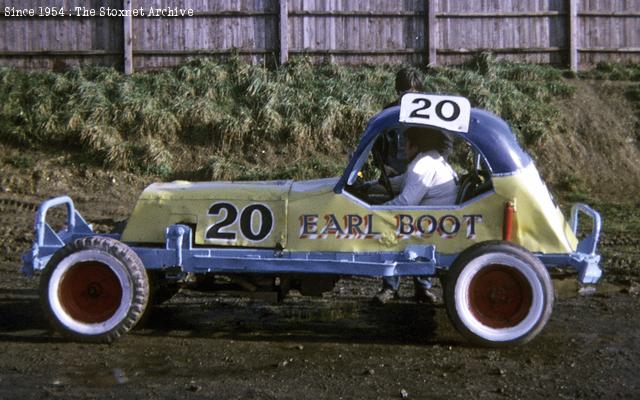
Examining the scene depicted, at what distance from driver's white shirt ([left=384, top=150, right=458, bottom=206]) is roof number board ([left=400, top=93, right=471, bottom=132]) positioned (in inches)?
13.4

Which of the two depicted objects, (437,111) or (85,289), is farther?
(85,289)

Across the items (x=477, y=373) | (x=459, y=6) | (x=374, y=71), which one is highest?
(x=459, y=6)

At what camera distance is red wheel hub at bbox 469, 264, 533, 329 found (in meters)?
7.16

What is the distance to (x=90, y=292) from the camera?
7508 mm

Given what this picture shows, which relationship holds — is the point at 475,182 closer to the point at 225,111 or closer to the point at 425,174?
the point at 425,174

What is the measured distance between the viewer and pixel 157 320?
8.27 meters

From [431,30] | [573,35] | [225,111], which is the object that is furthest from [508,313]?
[573,35]

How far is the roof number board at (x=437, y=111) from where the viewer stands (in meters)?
7.38

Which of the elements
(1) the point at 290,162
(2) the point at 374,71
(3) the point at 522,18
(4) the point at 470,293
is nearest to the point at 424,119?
(4) the point at 470,293

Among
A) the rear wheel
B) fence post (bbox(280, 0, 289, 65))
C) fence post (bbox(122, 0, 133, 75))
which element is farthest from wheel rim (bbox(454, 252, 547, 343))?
fence post (bbox(122, 0, 133, 75))

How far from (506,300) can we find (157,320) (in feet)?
9.09

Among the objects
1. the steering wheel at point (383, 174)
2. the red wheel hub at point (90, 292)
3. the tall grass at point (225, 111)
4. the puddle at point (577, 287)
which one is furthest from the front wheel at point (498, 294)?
the tall grass at point (225, 111)

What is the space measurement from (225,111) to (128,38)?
2.67 metres

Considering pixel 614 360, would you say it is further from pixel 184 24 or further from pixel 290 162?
pixel 184 24
